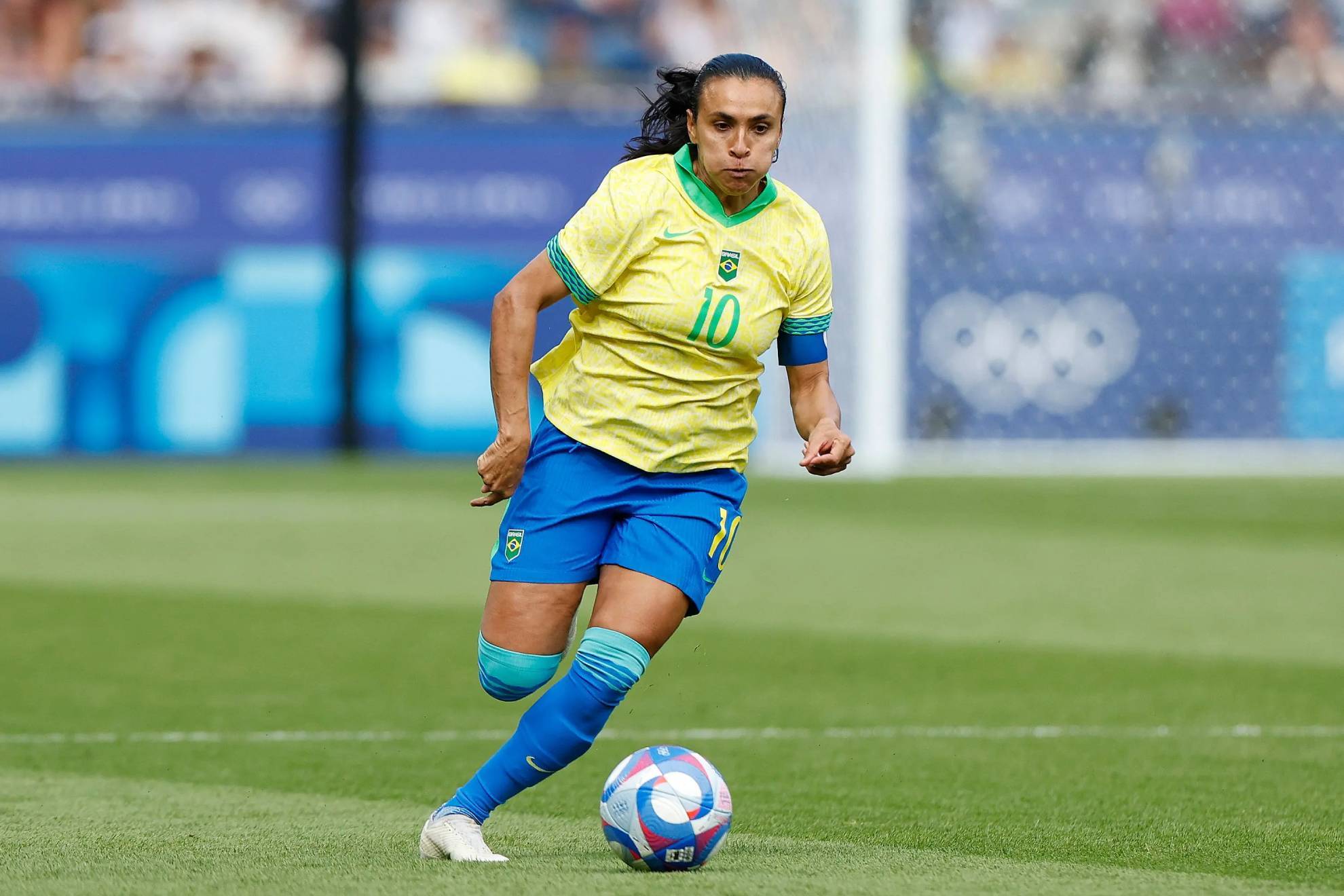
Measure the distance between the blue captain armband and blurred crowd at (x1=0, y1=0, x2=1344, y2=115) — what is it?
12.5m

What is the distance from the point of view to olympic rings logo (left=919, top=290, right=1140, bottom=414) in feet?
→ 60.0

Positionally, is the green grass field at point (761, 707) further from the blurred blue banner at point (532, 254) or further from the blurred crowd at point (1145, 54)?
the blurred crowd at point (1145, 54)

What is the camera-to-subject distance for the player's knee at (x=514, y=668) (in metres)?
4.84

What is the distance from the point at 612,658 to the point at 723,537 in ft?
1.30

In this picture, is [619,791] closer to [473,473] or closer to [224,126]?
[473,473]

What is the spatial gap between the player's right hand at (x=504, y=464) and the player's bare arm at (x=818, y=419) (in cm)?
59

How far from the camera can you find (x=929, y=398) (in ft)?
60.1

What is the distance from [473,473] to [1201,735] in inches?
424

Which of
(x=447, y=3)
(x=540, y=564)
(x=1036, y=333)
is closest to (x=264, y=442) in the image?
(x=447, y=3)

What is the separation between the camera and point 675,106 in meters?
5.09

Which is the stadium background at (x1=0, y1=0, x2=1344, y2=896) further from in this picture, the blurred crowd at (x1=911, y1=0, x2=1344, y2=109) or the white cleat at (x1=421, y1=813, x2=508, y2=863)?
the white cleat at (x1=421, y1=813, x2=508, y2=863)

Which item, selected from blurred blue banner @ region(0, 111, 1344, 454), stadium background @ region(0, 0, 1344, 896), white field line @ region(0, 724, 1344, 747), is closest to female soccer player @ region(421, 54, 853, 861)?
white field line @ region(0, 724, 1344, 747)

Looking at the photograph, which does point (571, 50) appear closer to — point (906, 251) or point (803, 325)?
point (906, 251)

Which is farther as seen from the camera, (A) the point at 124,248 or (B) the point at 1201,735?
(A) the point at 124,248
